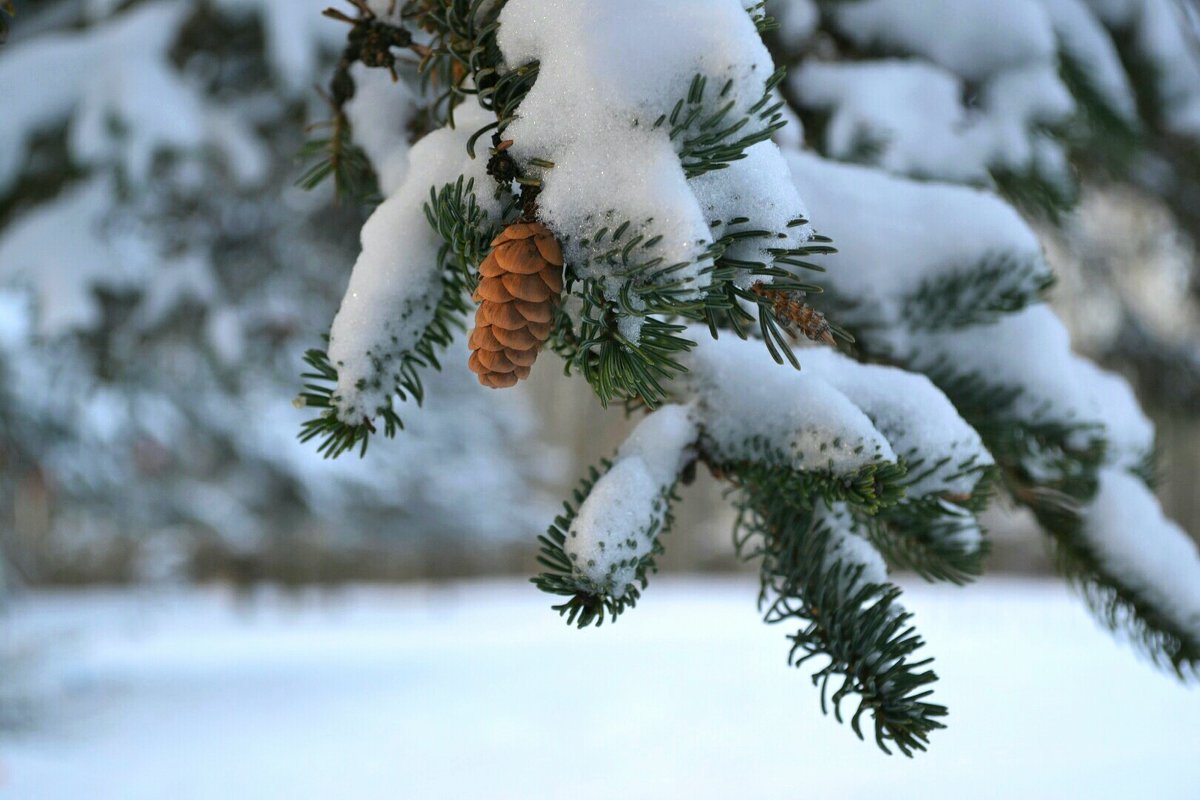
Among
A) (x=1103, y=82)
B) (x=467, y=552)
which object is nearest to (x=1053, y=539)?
(x=1103, y=82)

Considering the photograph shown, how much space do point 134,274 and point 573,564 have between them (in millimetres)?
1730

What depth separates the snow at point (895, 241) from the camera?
56 cm

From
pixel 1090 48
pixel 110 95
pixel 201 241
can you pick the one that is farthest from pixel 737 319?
pixel 201 241

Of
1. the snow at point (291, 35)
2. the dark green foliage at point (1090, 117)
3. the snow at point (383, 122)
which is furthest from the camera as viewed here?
the snow at point (291, 35)

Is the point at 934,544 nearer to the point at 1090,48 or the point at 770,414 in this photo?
the point at 770,414

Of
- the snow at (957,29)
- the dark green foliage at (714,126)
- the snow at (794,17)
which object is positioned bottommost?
the snow at (957,29)

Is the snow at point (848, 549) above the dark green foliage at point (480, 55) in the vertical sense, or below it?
below

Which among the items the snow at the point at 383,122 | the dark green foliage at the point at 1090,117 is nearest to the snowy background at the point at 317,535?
the snow at the point at 383,122

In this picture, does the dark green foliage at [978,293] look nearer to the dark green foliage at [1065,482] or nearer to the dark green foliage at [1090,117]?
the dark green foliage at [1065,482]

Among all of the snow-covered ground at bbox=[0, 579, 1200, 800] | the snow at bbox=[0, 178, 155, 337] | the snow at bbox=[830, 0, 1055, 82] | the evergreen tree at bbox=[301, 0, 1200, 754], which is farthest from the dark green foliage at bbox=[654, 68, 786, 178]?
the snow-covered ground at bbox=[0, 579, 1200, 800]

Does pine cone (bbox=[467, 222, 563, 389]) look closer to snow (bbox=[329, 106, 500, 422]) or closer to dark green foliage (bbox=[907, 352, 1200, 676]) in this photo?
snow (bbox=[329, 106, 500, 422])

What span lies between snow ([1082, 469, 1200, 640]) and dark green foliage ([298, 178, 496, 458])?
0.44 meters

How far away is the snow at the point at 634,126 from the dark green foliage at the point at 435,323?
0.04m

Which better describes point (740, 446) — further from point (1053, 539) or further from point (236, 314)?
point (236, 314)
